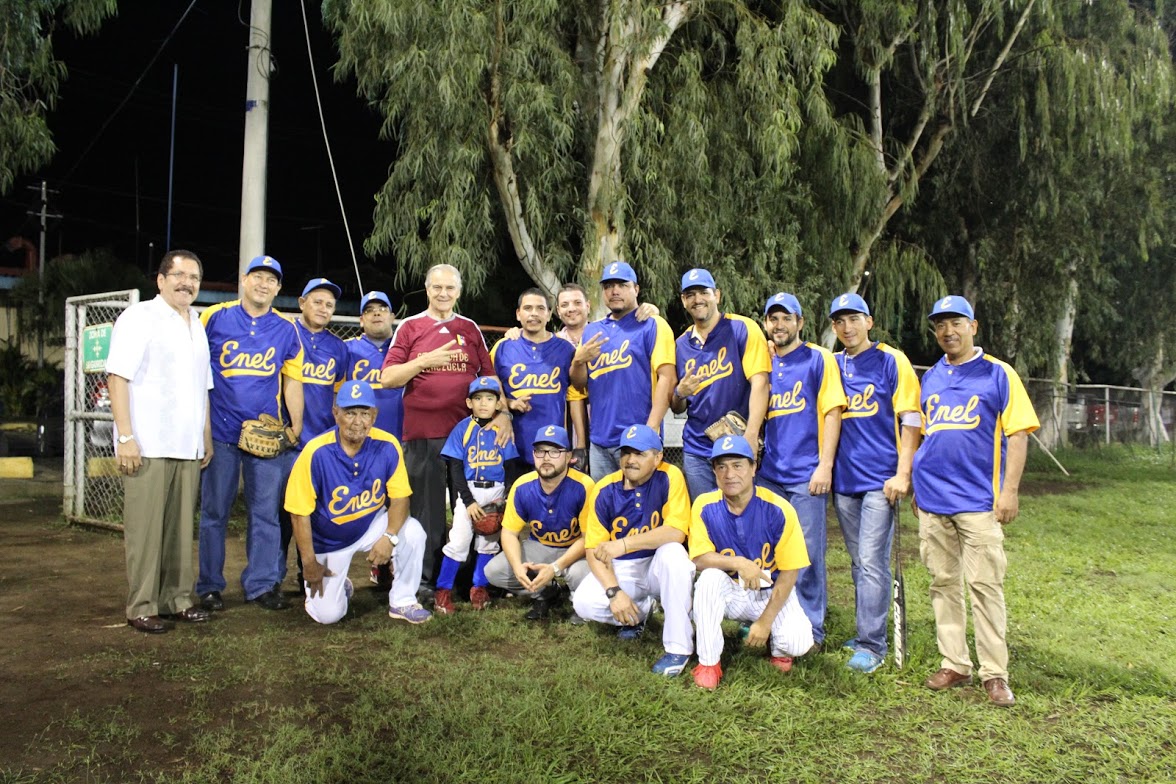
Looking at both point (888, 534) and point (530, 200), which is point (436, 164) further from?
point (888, 534)

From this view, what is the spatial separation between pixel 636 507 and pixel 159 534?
2.77 m

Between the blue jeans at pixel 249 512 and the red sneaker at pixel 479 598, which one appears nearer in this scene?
the blue jeans at pixel 249 512

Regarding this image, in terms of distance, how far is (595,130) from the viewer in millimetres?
10992

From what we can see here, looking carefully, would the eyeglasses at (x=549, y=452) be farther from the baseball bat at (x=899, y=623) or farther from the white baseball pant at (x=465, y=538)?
the baseball bat at (x=899, y=623)

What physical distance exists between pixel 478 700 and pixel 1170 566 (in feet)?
23.1

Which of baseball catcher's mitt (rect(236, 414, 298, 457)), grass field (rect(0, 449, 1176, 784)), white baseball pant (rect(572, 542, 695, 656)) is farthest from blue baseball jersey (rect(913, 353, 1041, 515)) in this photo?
baseball catcher's mitt (rect(236, 414, 298, 457))

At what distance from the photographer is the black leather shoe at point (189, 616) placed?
5418 millimetres

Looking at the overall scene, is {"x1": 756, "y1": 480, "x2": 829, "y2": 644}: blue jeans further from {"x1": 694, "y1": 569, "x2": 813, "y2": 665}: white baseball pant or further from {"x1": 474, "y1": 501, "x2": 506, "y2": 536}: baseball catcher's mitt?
{"x1": 474, "y1": 501, "x2": 506, "y2": 536}: baseball catcher's mitt

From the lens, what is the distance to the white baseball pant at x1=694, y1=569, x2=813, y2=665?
4.60 m

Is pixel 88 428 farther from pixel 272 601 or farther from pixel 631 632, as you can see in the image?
pixel 631 632

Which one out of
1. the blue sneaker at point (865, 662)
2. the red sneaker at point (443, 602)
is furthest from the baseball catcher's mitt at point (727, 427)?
the red sneaker at point (443, 602)

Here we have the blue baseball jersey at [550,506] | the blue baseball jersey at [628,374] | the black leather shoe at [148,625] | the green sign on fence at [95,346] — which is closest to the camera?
the black leather shoe at [148,625]

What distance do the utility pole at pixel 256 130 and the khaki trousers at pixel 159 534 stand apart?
16.1 ft

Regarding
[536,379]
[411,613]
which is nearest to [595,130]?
[536,379]
